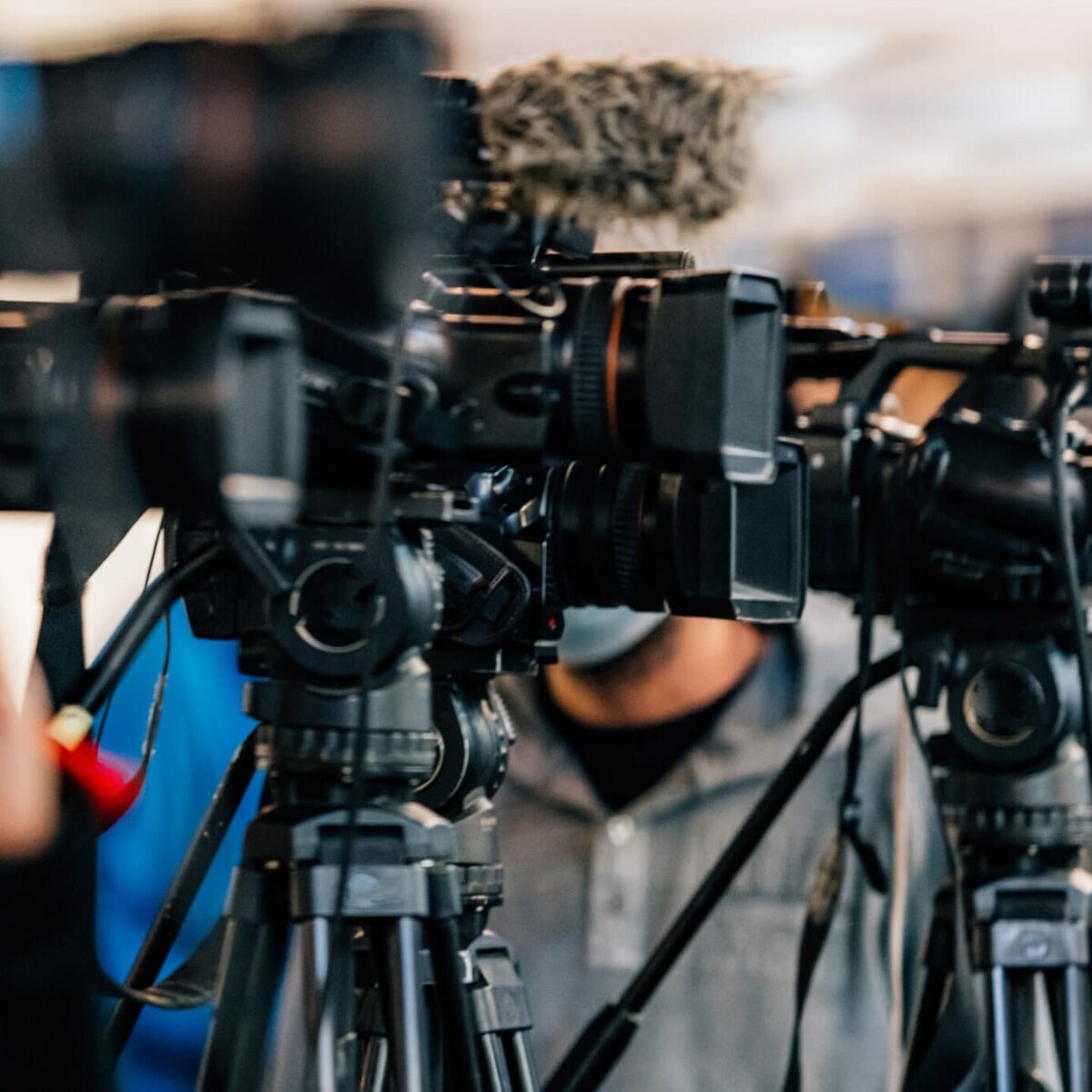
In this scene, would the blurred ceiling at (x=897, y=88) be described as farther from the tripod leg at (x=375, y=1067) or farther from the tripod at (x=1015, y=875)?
the tripod leg at (x=375, y=1067)

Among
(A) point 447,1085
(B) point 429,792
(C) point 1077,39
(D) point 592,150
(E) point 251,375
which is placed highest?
(C) point 1077,39

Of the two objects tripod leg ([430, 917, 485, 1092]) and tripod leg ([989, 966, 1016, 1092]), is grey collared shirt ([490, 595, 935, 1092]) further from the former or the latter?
tripod leg ([430, 917, 485, 1092])

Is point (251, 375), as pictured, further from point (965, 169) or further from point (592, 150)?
point (965, 169)

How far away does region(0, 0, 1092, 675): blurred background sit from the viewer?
157 inches

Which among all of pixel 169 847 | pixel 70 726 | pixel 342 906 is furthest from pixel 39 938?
pixel 169 847

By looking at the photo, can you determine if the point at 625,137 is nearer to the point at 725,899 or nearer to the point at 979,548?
the point at 979,548

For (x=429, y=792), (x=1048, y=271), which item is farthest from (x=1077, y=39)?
(x=429, y=792)

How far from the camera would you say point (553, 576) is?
3.25 feet

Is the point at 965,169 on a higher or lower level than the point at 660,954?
higher

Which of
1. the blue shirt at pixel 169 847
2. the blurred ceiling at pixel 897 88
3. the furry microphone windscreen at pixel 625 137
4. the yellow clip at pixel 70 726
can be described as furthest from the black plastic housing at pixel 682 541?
the blurred ceiling at pixel 897 88

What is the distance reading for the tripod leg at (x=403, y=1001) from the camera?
79 centimetres

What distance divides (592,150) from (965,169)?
488 cm

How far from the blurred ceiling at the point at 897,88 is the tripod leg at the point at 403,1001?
7.04 ft

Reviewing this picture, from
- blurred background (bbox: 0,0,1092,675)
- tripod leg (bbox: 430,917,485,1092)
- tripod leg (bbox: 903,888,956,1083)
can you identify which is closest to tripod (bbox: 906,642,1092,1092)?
tripod leg (bbox: 903,888,956,1083)
